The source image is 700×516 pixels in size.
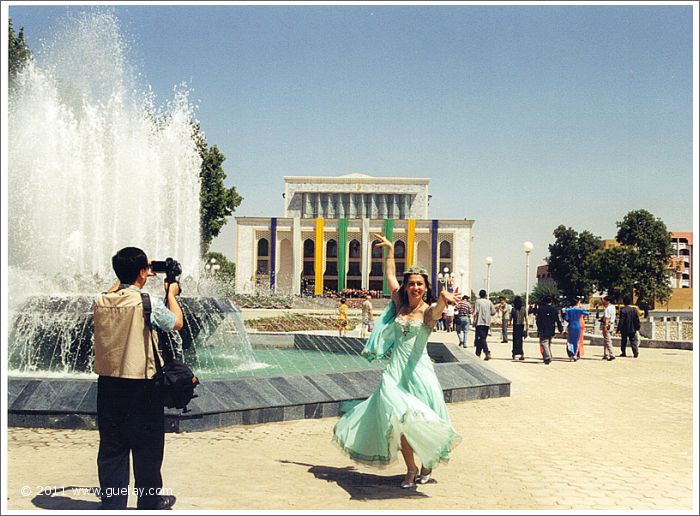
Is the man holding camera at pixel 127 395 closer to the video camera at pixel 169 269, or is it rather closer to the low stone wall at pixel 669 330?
the video camera at pixel 169 269

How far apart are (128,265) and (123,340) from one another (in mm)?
440

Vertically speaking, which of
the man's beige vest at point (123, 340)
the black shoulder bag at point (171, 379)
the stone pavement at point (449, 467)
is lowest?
the stone pavement at point (449, 467)

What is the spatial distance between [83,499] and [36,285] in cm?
1231

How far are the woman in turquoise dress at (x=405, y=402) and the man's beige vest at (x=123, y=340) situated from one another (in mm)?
1535

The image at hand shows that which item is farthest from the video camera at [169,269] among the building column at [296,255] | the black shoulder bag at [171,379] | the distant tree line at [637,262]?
the building column at [296,255]

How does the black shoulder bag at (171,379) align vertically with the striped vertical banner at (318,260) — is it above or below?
below

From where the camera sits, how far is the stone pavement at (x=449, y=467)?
4.70 m

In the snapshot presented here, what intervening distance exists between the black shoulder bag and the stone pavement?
0.74m

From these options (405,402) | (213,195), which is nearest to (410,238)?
(213,195)

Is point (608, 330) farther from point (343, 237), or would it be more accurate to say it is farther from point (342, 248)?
point (343, 237)

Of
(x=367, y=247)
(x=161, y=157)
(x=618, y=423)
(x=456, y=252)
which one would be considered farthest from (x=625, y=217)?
(x=618, y=423)

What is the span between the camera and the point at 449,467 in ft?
18.7

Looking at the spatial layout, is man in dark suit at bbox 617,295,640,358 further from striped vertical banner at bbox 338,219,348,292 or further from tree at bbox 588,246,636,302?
striped vertical banner at bbox 338,219,348,292

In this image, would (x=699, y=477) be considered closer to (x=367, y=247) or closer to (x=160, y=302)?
(x=160, y=302)
